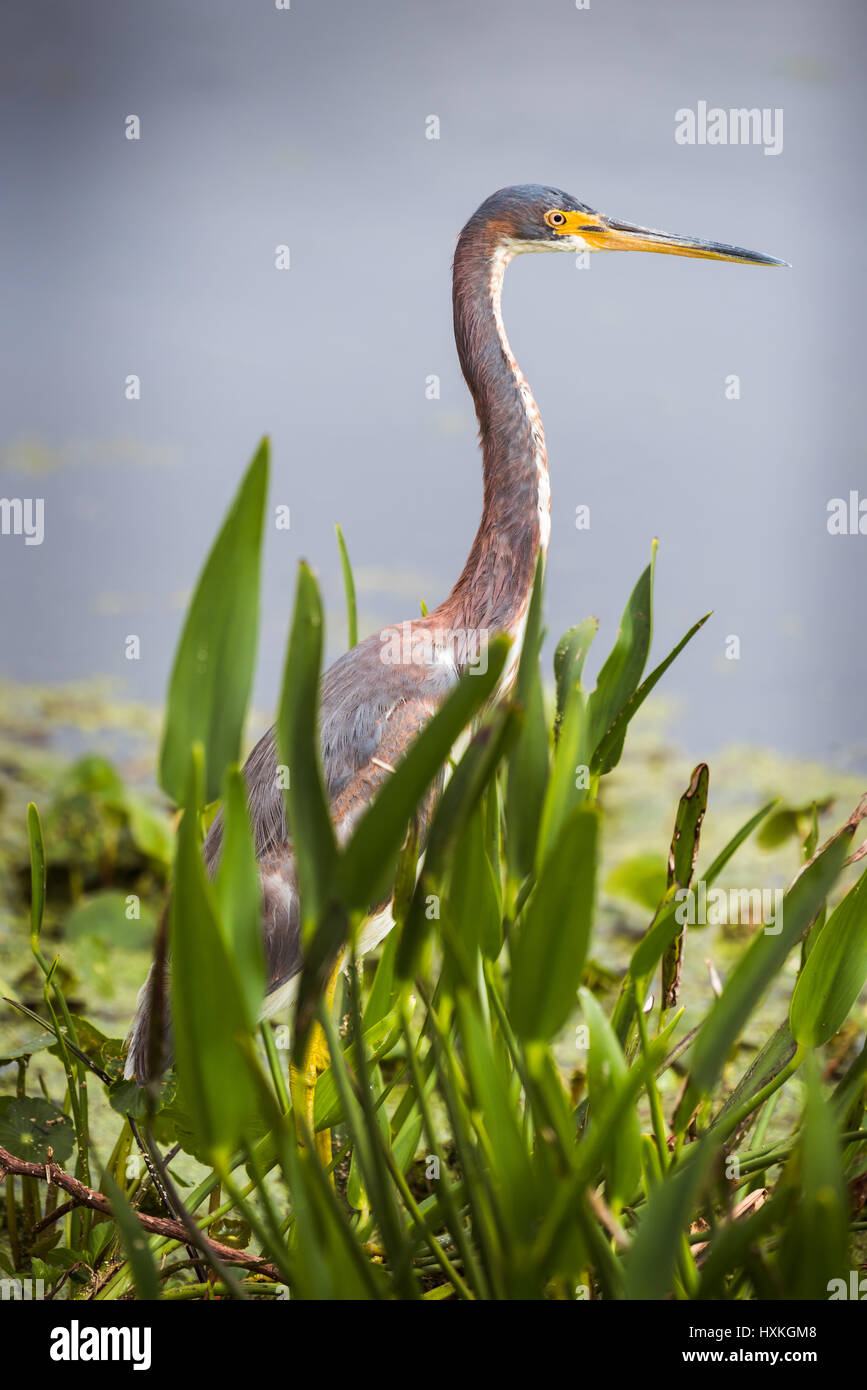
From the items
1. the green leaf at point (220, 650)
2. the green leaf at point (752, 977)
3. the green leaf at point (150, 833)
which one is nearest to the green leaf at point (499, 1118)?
the green leaf at point (752, 977)

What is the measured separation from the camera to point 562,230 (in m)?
1.38

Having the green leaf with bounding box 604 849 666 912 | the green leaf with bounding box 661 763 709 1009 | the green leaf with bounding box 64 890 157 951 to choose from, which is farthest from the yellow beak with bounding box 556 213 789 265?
the green leaf with bounding box 64 890 157 951

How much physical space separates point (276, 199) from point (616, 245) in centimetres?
131

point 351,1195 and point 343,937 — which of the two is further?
point 351,1195

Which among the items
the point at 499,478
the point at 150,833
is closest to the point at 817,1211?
the point at 499,478

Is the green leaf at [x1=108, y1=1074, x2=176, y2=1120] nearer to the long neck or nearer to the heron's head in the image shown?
the long neck

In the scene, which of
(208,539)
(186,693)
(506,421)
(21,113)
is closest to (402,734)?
(506,421)

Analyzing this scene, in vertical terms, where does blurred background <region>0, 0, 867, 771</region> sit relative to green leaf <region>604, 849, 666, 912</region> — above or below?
above

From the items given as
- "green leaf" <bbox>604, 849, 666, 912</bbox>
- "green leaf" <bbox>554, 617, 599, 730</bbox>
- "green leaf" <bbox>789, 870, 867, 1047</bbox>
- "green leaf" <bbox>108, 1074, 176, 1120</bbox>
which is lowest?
"green leaf" <bbox>108, 1074, 176, 1120</bbox>

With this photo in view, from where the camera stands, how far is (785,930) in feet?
1.80

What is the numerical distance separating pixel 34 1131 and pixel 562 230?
124cm

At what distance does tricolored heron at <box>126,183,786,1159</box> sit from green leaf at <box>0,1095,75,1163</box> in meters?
0.08

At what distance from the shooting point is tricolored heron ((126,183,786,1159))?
3.80 ft

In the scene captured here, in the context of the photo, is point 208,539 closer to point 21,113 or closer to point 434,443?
point 434,443
